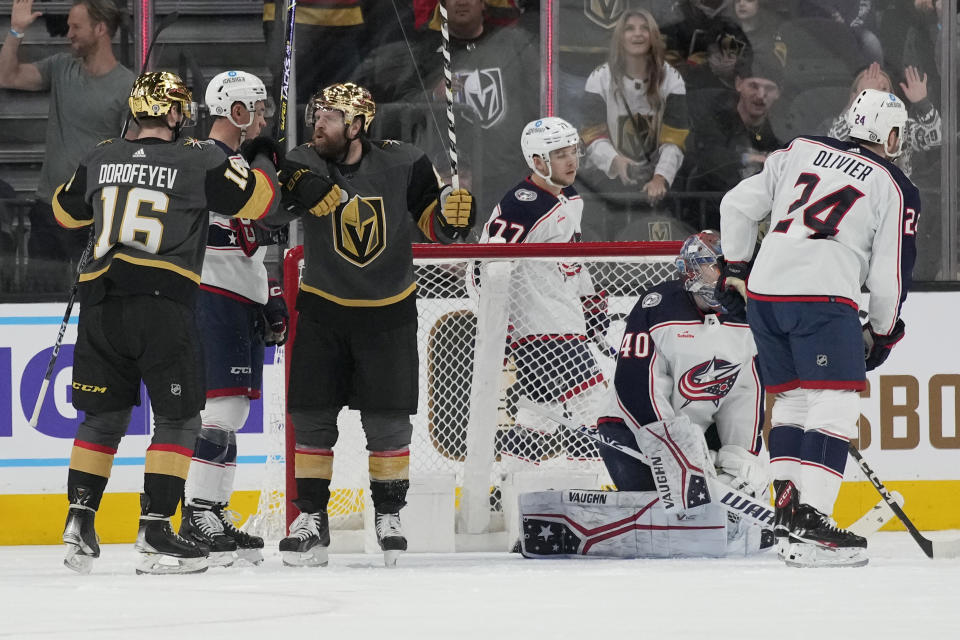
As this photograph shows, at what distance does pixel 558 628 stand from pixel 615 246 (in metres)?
2.12

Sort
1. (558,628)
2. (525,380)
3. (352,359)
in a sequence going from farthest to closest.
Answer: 1. (525,380)
2. (352,359)
3. (558,628)

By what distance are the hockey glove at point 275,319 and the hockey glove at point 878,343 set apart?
5.09 feet

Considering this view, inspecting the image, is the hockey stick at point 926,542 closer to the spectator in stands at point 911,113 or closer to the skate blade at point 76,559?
the spectator in stands at point 911,113

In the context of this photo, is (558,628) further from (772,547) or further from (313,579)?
(772,547)

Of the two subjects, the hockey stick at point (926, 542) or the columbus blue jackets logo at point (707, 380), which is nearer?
the hockey stick at point (926, 542)

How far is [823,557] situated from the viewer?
3.83 metres

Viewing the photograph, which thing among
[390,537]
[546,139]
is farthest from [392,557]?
[546,139]

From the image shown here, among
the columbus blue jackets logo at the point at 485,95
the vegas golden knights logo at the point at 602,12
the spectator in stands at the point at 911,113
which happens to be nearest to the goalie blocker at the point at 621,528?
the columbus blue jackets logo at the point at 485,95

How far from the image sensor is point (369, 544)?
4.68 m

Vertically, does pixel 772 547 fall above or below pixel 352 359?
below

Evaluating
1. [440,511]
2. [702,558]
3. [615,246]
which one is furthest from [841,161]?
[440,511]

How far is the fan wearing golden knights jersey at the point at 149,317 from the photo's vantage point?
3.83 meters

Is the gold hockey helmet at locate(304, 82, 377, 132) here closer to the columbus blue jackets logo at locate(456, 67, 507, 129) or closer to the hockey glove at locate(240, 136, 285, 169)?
the hockey glove at locate(240, 136, 285, 169)

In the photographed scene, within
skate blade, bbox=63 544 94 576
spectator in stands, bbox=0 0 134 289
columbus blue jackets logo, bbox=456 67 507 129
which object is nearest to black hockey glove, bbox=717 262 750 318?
columbus blue jackets logo, bbox=456 67 507 129
